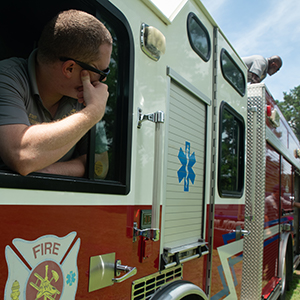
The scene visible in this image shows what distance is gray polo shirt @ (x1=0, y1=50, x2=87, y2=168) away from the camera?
3.51 feet

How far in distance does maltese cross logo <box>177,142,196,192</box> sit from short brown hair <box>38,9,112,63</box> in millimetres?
1009

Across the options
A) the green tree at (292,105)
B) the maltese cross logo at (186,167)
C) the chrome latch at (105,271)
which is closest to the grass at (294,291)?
the maltese cross logo at (186,167)

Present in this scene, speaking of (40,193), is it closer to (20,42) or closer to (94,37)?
(94,37)

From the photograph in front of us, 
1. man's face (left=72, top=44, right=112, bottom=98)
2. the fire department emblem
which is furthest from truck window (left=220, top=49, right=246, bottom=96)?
the fire department emblem

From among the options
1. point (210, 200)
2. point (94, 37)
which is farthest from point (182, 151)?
point (94, 37)

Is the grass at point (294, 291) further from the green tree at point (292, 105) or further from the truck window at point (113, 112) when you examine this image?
the green tree at point (292, 105)

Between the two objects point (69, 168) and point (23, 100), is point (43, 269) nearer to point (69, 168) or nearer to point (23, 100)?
point (69, 168)

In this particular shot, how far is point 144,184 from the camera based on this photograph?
5.37 ft

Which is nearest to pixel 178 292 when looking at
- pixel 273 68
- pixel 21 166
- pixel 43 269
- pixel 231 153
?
pixel 43 269

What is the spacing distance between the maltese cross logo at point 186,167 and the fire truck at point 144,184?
0.01 metres

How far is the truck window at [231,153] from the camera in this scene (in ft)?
8.95

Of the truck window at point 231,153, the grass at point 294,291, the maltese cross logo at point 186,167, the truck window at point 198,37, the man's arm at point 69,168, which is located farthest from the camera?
the grass at point 294,291

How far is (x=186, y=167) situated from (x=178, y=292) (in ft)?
2.59

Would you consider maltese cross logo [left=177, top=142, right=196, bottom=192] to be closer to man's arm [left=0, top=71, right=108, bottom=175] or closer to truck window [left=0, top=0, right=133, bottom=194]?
truck window [left=0, top=0, right=133, bottom=194]
